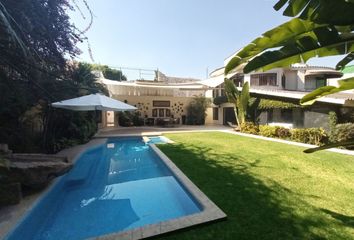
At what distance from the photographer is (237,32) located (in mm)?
27406

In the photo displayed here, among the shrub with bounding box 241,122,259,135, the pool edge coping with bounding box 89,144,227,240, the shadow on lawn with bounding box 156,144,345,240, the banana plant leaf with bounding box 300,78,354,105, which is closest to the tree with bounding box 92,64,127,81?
the shrub with bounding box 241,122,259,135

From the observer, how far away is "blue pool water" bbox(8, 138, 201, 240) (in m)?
6.76

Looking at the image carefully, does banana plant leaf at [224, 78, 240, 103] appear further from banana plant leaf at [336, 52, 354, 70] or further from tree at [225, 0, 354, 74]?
tree at [225, 0, 354, 74]

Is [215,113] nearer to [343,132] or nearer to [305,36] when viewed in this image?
[343,132]

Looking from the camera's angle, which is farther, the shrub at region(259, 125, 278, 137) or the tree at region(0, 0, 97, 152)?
the shrub at region(259, 125, 278, 137)

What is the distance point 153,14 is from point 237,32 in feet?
34.5

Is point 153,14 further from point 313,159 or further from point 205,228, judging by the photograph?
point 205,228

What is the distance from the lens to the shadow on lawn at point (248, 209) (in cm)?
543

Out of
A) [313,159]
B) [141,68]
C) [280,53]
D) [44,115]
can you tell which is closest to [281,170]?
[313,159]

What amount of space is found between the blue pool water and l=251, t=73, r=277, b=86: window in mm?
24066

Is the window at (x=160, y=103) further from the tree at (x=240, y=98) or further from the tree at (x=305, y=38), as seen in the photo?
the tree at (x=305, y=38)

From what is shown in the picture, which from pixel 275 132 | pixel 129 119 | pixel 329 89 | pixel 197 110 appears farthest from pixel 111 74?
pixel 329 89

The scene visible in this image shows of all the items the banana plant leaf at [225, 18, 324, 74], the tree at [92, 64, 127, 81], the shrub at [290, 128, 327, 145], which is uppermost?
the tree at [92, 64, 127, 81]

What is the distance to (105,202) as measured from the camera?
8766 millimetres
